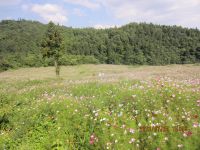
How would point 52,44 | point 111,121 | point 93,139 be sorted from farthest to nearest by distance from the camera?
point 52,44 < point 111,121 < point 93,139

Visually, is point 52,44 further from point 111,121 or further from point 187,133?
point 187,133

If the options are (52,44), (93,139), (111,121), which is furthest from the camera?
(52,44)

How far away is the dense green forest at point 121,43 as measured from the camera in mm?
106688

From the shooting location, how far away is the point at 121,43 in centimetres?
12100

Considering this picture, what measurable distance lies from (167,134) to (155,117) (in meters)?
0.95

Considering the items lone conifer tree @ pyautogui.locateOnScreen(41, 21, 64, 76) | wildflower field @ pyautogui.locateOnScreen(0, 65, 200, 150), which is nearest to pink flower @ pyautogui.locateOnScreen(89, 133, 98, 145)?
wildflower field @ pyautogui.locateOnScreen(0, 65, 200, 150)

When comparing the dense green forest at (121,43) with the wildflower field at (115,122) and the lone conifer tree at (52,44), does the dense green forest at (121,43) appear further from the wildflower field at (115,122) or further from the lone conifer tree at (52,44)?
the wildflower field at (115,122)

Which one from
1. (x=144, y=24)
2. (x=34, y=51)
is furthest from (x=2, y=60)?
(x=144, y=24)

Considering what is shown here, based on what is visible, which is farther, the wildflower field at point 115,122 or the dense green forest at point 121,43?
the dense green forest at point 121,43

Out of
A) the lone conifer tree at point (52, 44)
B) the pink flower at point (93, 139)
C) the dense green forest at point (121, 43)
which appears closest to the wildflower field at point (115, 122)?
the pink flower at point (93, 139)

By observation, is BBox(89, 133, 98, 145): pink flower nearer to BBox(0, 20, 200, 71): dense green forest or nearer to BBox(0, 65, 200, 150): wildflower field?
BBox(0, 65, 200, 150): wildflower field

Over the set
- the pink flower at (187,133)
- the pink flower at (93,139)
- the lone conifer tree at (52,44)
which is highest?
the lone conifer tree at (52,44)

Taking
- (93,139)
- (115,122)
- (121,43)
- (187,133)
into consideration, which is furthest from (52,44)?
(121,43)

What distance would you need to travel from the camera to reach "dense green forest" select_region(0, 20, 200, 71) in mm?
106688
